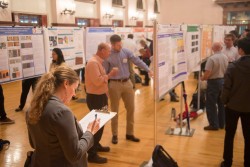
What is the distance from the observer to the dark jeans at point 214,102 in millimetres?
4648

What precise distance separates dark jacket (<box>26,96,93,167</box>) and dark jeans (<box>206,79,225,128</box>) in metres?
3.36

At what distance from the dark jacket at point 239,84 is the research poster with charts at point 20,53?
10.8ft

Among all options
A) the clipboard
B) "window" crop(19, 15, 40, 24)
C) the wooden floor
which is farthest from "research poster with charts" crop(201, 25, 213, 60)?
"window" crop(19, 15, 40, 24)

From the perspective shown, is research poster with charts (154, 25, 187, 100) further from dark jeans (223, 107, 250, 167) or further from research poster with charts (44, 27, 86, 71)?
research poster with charts (44, 27, 86, 71)

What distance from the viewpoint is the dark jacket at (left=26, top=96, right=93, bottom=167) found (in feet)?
5.33

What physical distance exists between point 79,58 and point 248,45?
403cm

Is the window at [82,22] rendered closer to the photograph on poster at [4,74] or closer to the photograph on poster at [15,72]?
the photograph on poster at [15,72]

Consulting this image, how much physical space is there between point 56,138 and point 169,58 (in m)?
1.94

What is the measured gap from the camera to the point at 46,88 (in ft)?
5.57

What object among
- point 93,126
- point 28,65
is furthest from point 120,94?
point 93,126

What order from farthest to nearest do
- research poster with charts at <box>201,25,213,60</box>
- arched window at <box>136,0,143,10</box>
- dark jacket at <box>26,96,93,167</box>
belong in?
arched window at <box>136,0,143,10</box>, research poster with charts at <box>201,25,213,60</box>, dark jacket at <box>26,96,93,167</box>

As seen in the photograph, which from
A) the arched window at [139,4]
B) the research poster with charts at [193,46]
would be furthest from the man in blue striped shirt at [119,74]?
the arched window at [139,4]

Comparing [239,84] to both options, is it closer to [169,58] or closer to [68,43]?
[169,58]

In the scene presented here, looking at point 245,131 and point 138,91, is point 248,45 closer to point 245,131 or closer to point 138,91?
point 245,131
